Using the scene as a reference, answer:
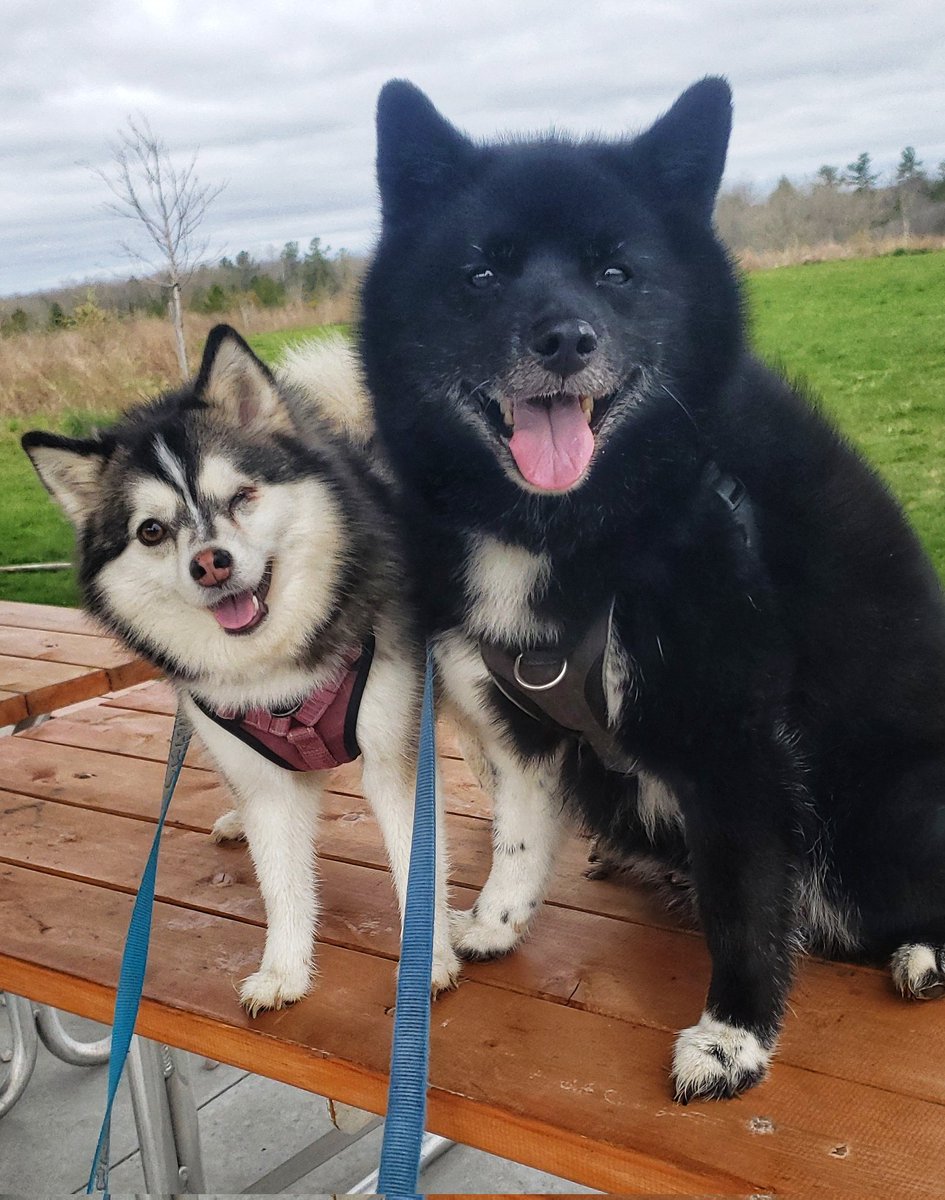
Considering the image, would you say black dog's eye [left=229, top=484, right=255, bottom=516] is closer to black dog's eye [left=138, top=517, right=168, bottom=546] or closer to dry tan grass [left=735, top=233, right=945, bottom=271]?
black dog's eye [left=138, top=517, right=168, bottom=546]

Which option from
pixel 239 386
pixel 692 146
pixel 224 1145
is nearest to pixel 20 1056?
pixel 224 1145

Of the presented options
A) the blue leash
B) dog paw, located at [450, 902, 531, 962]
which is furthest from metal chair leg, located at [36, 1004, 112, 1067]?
dog paw, located at [450, 902, 531, 962]

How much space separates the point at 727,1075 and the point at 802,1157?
0.10 metres

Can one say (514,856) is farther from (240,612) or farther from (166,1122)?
(166,1122)

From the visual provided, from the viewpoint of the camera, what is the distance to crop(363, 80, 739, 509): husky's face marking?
1009 millimetres

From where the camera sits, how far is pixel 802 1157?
37.3 inches

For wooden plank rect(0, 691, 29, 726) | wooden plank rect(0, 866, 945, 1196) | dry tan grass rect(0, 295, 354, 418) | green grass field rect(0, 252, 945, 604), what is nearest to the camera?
wooden plank rect(0, 866, 945, 1196)

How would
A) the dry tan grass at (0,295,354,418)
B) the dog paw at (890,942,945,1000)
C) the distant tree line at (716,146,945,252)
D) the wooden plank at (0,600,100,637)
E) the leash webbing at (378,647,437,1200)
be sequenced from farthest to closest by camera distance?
the dry tan grass at (0,295,354,418)
the wooden plank at (0,600,100,637)
the distant tree line at (716,146,945,252)
the dog paw at (890,942,945,1000)
the leash webbing at (378,647,437,1200)

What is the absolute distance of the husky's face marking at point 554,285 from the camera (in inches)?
39.7

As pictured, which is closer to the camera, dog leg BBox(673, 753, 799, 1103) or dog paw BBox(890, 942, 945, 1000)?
dog leg BBox(673, 753, 799, 1103)

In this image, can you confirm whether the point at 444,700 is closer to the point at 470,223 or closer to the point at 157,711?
the point at 470,223

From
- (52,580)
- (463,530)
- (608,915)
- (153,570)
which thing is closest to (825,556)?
(463,530)

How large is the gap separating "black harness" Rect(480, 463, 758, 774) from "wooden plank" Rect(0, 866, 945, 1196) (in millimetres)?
329

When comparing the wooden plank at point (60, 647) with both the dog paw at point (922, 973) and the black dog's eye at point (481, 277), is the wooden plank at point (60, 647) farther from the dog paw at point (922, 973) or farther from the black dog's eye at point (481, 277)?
the dog paw at point (922, 973)
